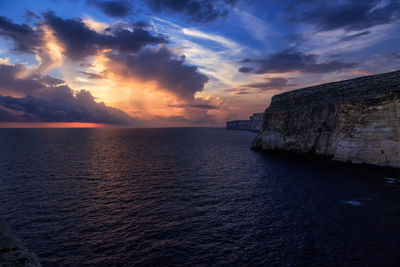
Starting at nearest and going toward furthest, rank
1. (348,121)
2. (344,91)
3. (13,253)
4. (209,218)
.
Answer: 1. (13,253)
2. (209,218)
3. (348,121)
4. (344,91)

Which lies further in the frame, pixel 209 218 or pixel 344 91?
pixel 344 91

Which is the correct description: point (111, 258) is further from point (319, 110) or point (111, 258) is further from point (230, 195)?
point (319, 110)

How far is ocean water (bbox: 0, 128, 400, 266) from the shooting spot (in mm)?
13484

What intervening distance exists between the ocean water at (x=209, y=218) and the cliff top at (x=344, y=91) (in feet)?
48.2

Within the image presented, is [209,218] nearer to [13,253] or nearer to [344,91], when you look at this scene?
[13,253]

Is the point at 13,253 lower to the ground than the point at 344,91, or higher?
lower

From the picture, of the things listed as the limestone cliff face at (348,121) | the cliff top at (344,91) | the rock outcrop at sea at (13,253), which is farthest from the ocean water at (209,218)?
the cliff top at (344,91)

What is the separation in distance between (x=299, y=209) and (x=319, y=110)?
35812mm

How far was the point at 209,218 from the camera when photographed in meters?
18.8

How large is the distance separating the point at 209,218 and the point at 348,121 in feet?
115

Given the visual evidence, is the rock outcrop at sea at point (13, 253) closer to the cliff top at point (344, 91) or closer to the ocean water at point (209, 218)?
the ocean water at point (209, 218)

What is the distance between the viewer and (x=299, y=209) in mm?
20172

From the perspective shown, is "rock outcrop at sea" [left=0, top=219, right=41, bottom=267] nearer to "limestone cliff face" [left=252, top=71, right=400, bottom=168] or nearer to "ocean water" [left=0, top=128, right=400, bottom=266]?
"ocean water" [left=0, top=128, right=400, bottom=266]

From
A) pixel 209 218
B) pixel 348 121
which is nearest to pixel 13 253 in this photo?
pixel 209 218
